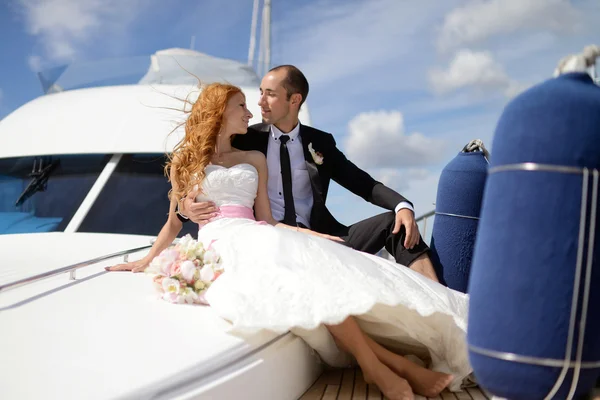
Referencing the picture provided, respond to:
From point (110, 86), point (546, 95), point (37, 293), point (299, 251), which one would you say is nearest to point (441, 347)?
point (299, 251)

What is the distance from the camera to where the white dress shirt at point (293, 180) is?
3.68m

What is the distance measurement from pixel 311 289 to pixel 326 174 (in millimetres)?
1697

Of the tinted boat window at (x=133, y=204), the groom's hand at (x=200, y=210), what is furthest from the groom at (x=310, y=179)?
the tinted boat window at (x=133, y=204)

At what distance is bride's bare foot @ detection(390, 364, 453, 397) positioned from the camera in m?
2.57

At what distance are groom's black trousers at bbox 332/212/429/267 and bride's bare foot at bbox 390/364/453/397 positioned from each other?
85 centimetres

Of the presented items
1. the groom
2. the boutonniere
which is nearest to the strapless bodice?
the groom

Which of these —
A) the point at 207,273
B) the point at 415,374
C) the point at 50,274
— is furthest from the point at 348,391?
the point at 50,274

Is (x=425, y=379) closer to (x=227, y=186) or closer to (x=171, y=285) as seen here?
(x=171, y=285)

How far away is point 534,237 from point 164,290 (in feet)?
5.09

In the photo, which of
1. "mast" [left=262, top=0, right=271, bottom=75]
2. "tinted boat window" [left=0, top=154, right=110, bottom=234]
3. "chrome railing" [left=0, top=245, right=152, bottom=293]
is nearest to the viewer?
"chrome railing" [left=0, top=245, right=152, bottom=293]

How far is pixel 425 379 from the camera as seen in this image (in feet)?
8.48

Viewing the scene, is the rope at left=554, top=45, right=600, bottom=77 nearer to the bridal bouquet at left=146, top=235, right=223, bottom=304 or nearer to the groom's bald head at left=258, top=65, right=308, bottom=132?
the bridal bouquet at left=146, top=235, right=223, bottom=304

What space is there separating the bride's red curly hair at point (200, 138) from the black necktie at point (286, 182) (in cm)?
52

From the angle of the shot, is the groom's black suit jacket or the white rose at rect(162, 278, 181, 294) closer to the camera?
the white rose at rect(162, 278, 181, 294)
